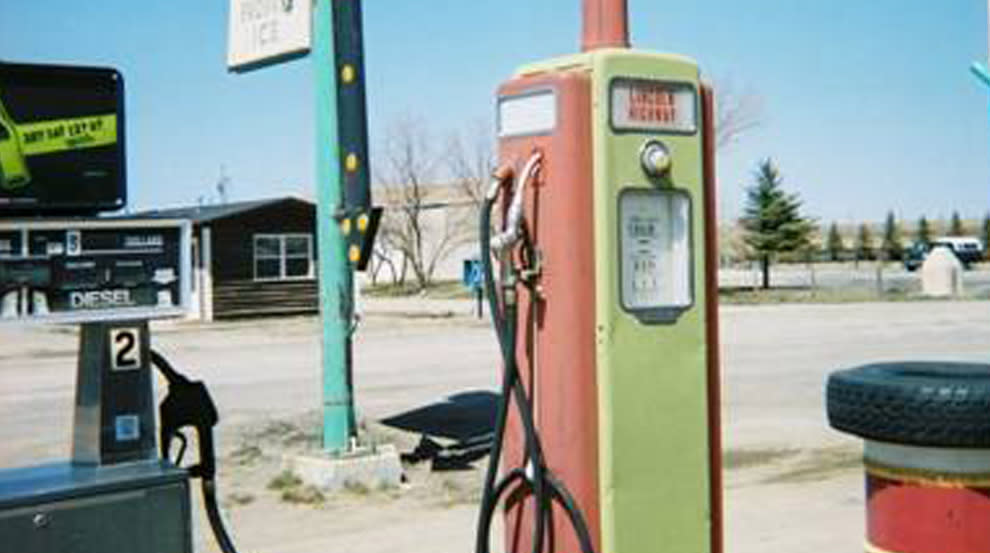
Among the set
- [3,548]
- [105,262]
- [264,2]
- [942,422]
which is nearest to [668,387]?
[942,422]

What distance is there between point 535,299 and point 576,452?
1.65 feet

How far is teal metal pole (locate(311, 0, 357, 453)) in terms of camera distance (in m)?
8.34

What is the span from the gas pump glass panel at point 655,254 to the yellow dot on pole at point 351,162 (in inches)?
160

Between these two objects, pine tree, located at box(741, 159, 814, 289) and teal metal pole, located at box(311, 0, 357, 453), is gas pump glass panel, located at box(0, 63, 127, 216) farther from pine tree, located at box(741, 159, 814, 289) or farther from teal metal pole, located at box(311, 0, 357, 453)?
pine tree, located at box(741, 159, 814, 289)

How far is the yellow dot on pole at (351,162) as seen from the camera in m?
8.00

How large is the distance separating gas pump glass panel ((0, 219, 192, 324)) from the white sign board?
16.8 ft

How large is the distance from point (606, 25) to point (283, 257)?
29279 mm

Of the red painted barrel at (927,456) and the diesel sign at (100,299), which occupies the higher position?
the diesel sign at (100,299)

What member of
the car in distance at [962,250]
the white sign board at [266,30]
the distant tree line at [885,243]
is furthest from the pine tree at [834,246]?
the white sign board at [266,30]

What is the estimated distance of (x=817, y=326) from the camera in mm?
25547

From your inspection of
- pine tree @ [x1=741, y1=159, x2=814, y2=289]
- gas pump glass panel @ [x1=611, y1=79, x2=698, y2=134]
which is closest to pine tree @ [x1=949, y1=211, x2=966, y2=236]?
pine tree @ [x1=741, y1=159, x2=814, y2=289]

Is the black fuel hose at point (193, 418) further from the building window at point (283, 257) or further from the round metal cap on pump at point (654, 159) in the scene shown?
the building window at point (283, 257)

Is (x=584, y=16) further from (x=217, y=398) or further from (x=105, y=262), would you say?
(x=217, y=398)

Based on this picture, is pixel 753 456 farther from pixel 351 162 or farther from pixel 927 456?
pixel 927 456
